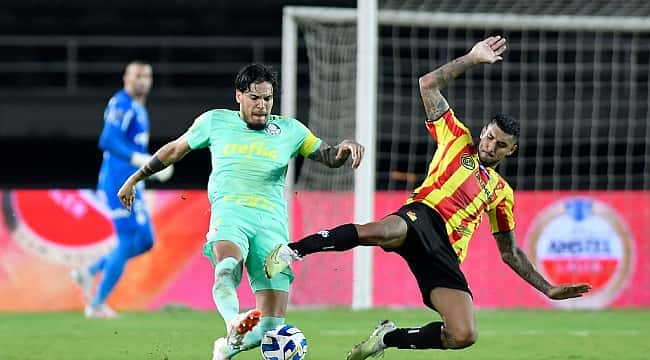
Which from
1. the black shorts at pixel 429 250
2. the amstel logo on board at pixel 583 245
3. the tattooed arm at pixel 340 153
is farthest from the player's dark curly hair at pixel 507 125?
the amstel logo on board at pixel 583 245

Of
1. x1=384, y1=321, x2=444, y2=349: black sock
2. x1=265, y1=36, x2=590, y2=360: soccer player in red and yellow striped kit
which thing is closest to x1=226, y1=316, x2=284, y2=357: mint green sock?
x1=265, y1=36, x2=590, y2=360: soccer player in red and yellow striped kit

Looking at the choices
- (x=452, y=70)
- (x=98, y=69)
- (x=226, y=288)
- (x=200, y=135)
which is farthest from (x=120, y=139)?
(x=98, y=69)

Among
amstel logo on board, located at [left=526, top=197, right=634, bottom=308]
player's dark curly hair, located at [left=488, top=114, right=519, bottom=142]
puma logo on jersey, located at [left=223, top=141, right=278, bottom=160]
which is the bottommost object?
amstel logo on board, located at [left=526, top=197, right=634, bottom=308]

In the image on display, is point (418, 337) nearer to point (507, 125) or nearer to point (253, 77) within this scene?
point (507, 125)

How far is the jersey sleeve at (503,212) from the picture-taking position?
773 centimetres

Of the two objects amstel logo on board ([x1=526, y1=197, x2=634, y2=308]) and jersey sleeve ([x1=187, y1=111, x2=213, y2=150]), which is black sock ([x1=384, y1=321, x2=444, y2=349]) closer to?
jersey sleeve ([x1=187, y1=111, x2=213, y2=150])

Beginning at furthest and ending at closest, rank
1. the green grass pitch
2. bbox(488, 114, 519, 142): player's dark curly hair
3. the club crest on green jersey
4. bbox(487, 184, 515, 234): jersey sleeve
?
1. the green grass pitch
2. bbox(487, 184, 515, 234): jersey sleeve
3. bbox(488, 114, 519, 142): player's dark curly hair
4. the club crest on green jersey

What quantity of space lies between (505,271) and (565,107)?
19.1 feet

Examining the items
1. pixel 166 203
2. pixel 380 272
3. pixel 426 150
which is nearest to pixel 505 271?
pixel 380 272

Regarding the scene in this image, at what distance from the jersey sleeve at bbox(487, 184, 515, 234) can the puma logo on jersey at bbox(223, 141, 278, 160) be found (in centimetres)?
143

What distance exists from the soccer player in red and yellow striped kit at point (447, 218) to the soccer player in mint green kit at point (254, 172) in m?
0.50

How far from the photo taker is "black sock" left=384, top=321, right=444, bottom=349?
7.32 metres

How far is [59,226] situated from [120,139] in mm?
1813

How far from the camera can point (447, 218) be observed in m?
7.48
